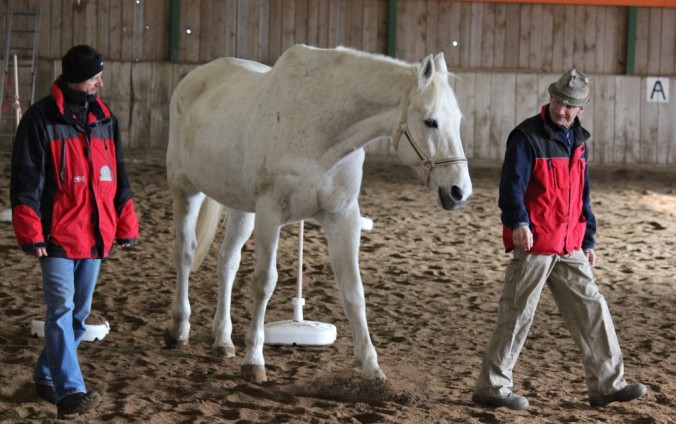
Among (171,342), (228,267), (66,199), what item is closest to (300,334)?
(228,267)

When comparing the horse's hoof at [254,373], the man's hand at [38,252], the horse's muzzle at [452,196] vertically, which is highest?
the horse's muzzle at [452,196]

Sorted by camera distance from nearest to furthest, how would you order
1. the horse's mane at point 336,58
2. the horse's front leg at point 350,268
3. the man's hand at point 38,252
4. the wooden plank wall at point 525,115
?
the man's hand at point 38,252, the horse's mane at point 336,58, the horse's front leg at point 350,268, the wooden plank wall at point 525,115

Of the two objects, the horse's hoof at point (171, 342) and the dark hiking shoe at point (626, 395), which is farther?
the horse's hoof at point (171, 342)

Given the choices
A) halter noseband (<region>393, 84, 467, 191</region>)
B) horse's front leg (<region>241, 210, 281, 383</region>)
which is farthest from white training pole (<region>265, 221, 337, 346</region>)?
halter noseband (<region>393, 84, 467, 191</region>)

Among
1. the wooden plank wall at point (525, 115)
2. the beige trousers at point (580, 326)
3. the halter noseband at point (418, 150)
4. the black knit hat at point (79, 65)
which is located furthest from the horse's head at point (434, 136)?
the wooden plank wall at point (525, 115)

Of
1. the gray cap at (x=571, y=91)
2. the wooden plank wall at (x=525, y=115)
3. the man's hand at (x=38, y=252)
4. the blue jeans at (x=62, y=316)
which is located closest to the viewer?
the man's hand at (x=38, y=252)

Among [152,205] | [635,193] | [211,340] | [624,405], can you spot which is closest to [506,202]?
[624,405]

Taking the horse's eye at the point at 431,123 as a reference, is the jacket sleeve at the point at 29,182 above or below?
below

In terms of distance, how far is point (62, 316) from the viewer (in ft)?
13.5

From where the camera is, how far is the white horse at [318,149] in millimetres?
4434

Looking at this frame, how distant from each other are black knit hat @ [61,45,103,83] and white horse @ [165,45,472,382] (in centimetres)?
105

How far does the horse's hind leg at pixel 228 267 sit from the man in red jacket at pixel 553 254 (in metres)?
1.64

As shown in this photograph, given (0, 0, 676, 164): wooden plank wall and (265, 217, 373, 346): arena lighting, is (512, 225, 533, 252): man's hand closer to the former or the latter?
(265, 217, 373, 346): arena lighting

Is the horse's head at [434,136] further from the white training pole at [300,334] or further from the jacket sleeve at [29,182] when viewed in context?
the jacket sleeve at [29,182]
